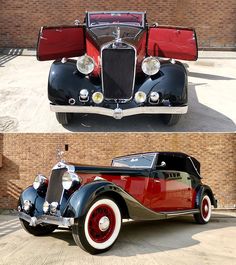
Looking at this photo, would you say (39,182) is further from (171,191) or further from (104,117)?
(104,117)

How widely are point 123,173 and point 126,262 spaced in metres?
1.76

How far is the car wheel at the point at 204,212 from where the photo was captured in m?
7.28

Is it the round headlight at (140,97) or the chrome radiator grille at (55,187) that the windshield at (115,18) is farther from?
the chrome radiator grille at (55,187)

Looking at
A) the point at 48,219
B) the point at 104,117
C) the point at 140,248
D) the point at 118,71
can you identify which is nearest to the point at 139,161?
the point at 118,71

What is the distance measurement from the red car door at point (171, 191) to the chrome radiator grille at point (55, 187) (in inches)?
59.4

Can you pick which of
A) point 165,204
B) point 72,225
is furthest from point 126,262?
point 165,204

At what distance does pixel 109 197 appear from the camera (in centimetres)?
475

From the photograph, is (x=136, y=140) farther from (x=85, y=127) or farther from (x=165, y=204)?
(x=165, y=204)

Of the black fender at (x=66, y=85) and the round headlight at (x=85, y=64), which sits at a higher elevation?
the round headlight at (x=85, y=64)

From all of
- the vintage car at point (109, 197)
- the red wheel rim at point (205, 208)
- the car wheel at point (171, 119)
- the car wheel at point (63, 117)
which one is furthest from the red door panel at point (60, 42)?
the red wheel rim at point (205, 208)

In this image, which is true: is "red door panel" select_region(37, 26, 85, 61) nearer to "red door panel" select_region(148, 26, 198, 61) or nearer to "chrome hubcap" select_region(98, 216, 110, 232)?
"red door panel" select_region(148, 26, 198, 61)

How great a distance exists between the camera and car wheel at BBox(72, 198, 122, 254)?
4.40 meters

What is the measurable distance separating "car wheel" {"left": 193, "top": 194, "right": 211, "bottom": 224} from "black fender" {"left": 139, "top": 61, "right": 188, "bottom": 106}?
1.92 meters

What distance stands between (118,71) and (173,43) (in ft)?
7.95
